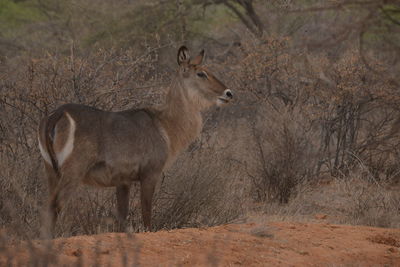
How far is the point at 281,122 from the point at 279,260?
4.33 m

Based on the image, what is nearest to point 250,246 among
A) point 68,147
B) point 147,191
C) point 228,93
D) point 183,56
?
point 147,191

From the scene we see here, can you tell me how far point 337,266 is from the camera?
5.84 metres

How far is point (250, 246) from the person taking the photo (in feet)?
20.0

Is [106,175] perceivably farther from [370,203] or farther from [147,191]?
[370,203]

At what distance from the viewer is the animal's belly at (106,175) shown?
6.55 m

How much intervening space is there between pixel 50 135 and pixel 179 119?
65.1 inches

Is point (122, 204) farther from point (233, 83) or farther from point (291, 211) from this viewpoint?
point (233, 83)

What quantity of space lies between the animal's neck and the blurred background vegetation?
470mm

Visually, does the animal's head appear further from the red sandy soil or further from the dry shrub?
the dry shrub

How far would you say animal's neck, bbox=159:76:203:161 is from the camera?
7438mm

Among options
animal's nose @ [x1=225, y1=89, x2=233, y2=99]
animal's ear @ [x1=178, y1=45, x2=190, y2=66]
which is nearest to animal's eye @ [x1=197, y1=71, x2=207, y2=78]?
animal's ear @ [x1=178, y1=45, x2=190, y2=66]

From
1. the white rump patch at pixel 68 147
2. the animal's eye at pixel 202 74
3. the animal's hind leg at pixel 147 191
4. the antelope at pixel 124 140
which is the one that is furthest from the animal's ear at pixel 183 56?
the white rump patch at pixel 68 147

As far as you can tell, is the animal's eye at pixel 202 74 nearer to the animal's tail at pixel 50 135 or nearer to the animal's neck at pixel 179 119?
the animal's neck at pixel 179 119

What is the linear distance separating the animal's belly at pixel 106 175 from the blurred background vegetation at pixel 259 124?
33cm
